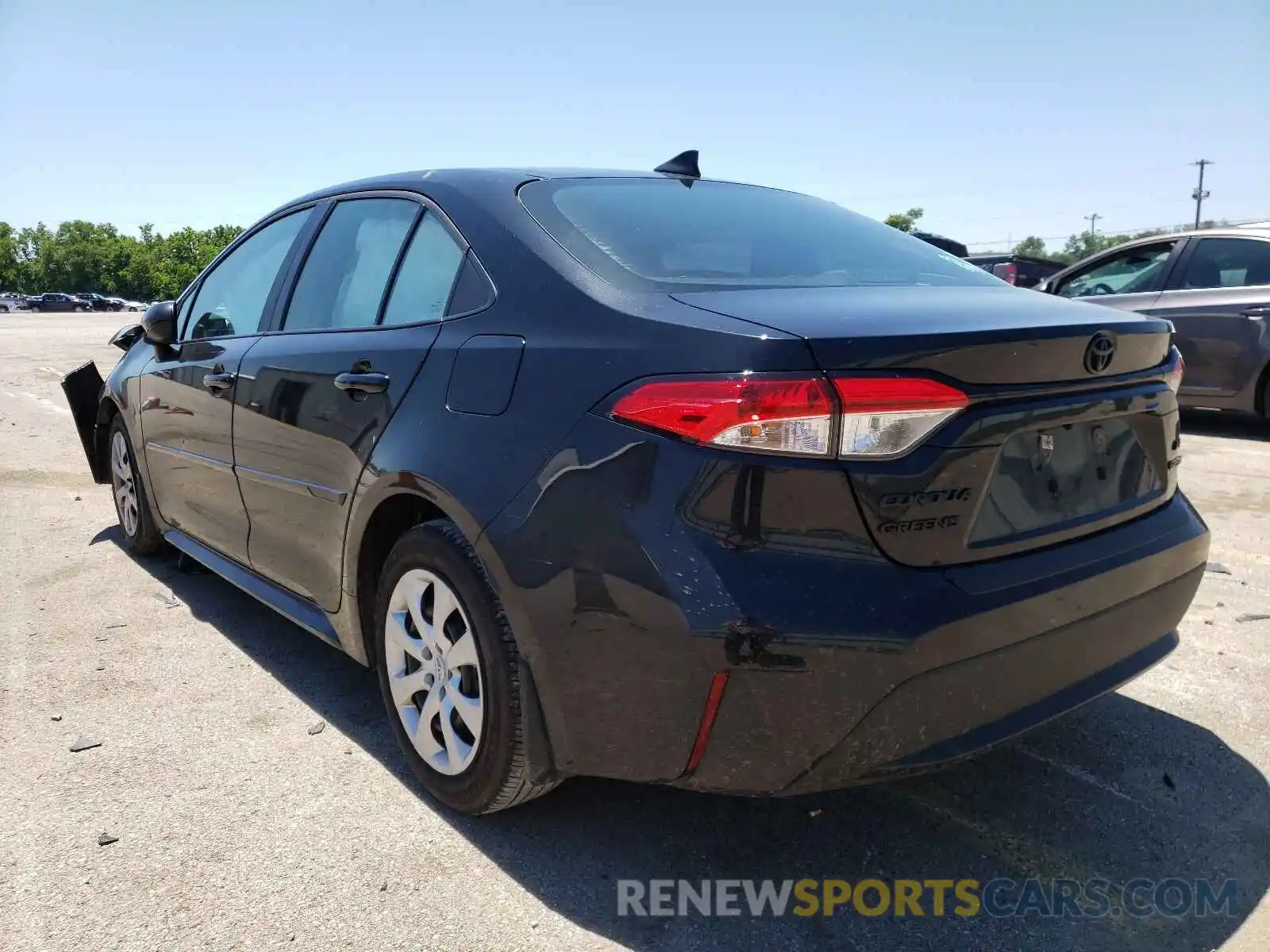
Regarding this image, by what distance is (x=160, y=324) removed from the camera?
159 inches

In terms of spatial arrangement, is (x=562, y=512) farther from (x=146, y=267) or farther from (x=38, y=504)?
(x=146, y=267)

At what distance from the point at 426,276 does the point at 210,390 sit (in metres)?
1.37

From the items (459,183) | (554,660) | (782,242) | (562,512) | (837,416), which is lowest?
(554,660)

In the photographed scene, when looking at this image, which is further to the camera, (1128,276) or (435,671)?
(1128,276)

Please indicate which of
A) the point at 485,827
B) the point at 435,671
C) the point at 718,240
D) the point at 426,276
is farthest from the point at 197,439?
the point at 718,240

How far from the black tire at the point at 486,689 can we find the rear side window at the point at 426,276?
0.60 meters

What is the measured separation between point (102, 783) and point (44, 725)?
53 centimetres

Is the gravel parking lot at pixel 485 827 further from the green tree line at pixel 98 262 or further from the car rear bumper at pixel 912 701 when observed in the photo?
the green tree line at pixel 98 262

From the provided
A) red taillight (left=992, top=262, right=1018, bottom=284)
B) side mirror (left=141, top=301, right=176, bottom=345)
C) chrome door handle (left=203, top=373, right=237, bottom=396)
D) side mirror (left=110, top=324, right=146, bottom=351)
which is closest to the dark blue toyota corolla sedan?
chrome door handle (left=203, top=373, right=237, bottom=396)

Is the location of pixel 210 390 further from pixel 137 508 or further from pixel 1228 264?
pixel 1228 264

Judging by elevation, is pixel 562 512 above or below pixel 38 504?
above

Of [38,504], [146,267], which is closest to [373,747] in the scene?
[38,504]

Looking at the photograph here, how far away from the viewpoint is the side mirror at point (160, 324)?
4.01 m

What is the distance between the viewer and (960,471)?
6.13ft
